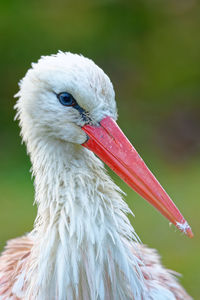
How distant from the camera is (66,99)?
2988 mm

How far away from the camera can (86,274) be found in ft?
9.85

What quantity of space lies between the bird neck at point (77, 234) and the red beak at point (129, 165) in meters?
0.14

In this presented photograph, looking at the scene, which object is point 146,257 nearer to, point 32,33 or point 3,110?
point 3,110

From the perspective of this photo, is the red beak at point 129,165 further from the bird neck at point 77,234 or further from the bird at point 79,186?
the bird neck at point 77,234

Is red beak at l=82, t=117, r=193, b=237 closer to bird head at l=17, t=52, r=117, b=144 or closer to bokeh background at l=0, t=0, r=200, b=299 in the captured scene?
bird head at l=17, t=52, r=117, b=144

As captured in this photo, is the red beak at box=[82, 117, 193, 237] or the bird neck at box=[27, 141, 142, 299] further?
the bird neck at box=[27, 141, 142, 299]

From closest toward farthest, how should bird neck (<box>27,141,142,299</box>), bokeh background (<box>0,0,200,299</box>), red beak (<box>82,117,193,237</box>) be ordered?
red beak (<box>82,117,193,237</box>) → bird neck (<box>27,141,142,299</box>) → bokeh background (<box>0,0,200,299</box>)

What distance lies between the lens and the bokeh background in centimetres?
717

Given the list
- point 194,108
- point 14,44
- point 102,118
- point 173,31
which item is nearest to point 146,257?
point 102,118

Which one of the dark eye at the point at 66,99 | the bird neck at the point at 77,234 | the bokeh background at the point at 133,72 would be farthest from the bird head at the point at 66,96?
the bokeh background at the point at 133,72

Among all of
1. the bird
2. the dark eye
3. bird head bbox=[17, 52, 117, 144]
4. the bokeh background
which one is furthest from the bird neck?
the bokeh background

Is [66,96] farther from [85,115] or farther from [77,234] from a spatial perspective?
[77,234]

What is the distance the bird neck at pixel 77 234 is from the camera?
2977 millimetres

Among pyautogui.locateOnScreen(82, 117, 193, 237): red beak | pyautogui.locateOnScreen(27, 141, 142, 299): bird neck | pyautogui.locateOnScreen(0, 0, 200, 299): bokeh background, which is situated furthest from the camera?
pyautogui.locateOnScreen(0, 0, 200, 299): bokeh background
